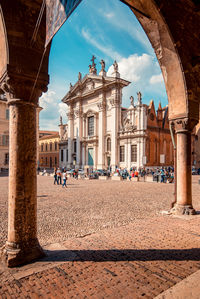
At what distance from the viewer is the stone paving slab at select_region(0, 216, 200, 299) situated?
277cm

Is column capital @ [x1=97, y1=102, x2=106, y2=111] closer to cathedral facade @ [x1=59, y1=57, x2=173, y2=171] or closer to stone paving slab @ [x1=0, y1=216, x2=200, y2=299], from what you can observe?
cathedral facade @ [x1=59, y1=57, x2=173, y2=171]

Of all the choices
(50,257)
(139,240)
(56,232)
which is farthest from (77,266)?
(56,232)

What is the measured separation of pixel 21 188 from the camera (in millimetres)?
3453

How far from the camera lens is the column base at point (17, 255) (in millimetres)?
3299

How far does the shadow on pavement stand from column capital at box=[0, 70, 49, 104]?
2.66 m

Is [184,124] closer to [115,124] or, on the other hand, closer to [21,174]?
[21,174]

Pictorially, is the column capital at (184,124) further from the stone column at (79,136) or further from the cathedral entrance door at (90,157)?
the stone column at (79,136)

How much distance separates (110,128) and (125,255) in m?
30.9

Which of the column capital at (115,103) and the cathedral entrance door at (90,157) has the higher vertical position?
the column capital at (115,103)

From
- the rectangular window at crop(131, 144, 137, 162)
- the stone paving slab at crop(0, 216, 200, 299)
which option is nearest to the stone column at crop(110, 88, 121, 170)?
the rectangular window at crop(131, 144, 137, 162)

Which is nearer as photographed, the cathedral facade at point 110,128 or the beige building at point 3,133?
the cathedral facade at point 110,128

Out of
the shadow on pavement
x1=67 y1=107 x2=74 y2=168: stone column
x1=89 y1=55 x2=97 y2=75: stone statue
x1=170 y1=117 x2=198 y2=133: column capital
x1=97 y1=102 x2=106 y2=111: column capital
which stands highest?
x1=89 y1=55 x2=97 y2=75: stone statue

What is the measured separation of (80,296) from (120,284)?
1.90 feet

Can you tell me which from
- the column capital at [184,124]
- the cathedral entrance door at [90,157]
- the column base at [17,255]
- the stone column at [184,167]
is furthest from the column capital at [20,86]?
the cathedral entrance door at [90,157]
